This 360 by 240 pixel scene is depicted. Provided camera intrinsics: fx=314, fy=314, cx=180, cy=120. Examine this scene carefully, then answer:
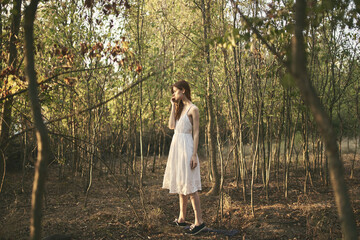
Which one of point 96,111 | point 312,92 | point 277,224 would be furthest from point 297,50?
point 96,111

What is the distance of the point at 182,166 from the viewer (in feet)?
13.4

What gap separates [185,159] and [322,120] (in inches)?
119

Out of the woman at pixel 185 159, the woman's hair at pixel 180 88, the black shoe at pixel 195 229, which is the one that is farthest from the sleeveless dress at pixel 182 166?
the black shoe at pixel 195 229

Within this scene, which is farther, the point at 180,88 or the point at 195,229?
the point at 180,88

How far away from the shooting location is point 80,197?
6547 mm

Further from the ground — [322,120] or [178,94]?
[178,94]

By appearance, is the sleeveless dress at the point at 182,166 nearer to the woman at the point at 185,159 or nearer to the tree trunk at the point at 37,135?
the woman at the point at 185,159

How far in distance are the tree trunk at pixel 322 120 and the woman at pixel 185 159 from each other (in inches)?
111

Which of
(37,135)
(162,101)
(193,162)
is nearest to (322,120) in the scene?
(37,135)

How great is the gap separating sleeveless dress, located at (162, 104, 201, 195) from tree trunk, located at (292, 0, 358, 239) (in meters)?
2.90

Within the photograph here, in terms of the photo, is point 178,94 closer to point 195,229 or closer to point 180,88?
point 180,88

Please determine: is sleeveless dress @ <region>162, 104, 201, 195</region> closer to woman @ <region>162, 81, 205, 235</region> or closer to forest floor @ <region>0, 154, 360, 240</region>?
woman @ <region>162, 81, 205, 235</region>

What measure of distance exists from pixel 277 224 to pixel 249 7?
3.29m

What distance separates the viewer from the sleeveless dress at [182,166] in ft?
→ 13.2
